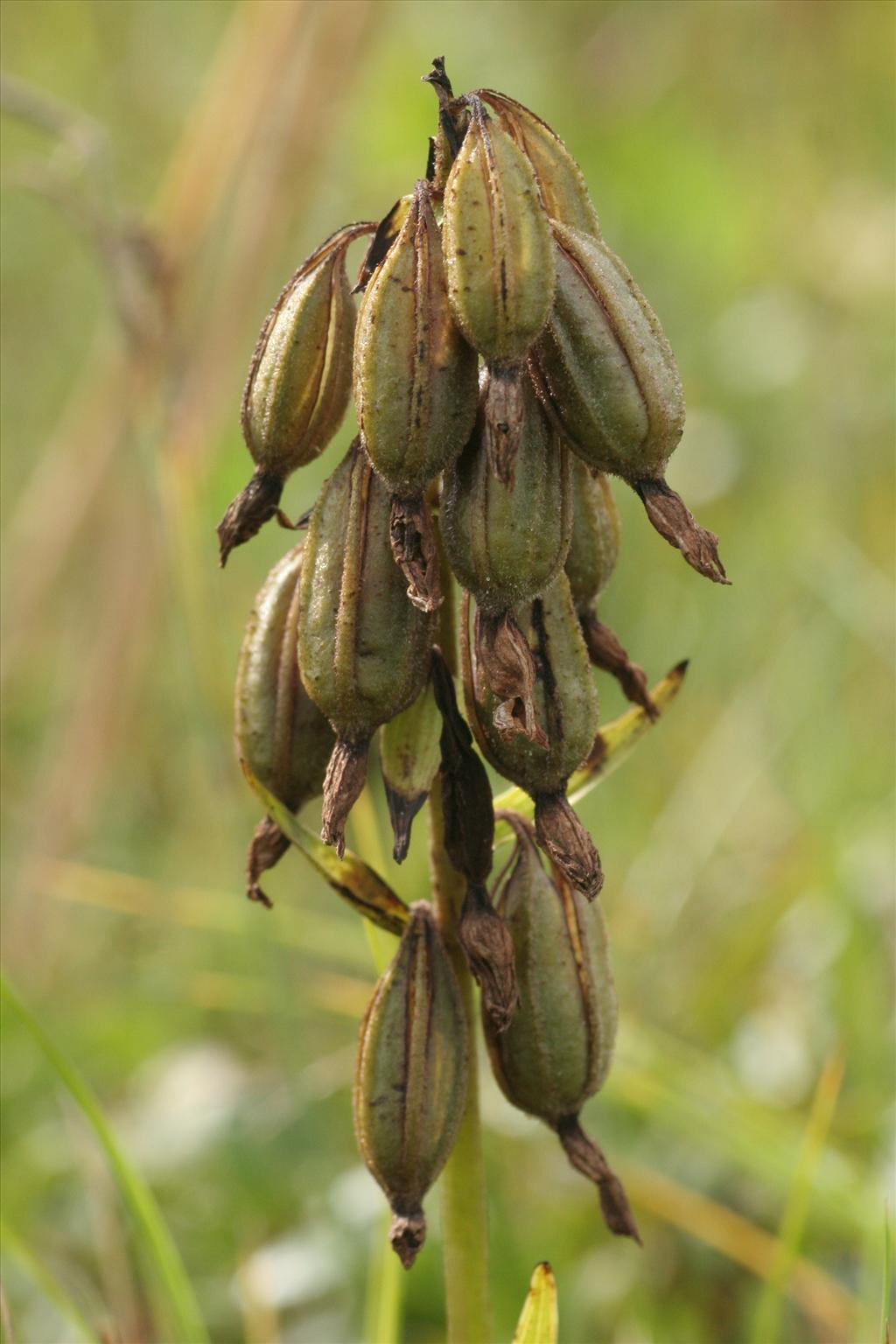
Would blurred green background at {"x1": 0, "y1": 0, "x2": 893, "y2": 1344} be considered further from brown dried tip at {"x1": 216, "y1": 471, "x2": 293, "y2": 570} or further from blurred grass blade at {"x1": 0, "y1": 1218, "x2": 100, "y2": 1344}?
brown dried tip at {"x1": 216, "y1": 471, "x2": 293, "y2": 570}

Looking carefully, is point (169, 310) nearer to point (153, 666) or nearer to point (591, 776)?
point (591, 776)

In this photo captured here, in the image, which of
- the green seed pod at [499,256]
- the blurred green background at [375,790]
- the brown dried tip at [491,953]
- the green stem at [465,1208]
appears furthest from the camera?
the blurred green background at [375,790]

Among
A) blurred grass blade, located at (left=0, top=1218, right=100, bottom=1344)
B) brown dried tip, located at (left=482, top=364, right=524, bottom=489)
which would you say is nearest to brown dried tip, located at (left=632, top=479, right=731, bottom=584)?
brown dried tip, located at (left=482, top=364, right=524, bottom=489)

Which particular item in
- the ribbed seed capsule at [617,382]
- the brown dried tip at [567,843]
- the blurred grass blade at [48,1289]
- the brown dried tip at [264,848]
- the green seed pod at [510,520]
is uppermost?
the ribbed seed capsule at [617,382]

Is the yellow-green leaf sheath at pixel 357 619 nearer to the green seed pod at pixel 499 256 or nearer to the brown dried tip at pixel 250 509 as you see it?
the brown dried tip at pixel 250 509

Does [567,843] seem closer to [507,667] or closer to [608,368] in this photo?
[507,667]

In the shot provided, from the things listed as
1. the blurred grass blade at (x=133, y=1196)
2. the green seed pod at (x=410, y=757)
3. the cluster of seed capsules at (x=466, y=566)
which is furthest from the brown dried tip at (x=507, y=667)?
the blurred grass blade at (x=133, y=1196)

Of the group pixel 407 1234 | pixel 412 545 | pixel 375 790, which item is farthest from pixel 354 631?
pixel 375 790
